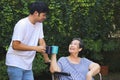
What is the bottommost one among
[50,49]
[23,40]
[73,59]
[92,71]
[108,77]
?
[108,77]

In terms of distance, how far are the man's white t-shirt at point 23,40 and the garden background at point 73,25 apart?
242 cm

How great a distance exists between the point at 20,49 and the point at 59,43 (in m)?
3.21

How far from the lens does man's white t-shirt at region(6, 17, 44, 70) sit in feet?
15.0

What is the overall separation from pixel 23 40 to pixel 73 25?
313cm

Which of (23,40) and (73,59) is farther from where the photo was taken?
(73,59)

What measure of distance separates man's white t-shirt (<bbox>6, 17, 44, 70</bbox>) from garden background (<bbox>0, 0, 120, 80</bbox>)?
242cm

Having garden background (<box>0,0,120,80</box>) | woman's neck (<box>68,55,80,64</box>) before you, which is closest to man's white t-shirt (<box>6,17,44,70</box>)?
woman's neck (<box>68,55,80,64</box>)

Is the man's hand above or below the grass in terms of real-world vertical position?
above

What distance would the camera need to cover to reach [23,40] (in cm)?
465

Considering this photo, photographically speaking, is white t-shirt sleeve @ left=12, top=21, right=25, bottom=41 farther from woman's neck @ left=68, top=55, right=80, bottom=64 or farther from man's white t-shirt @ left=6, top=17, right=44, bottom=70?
woman's neck @ left=68, top=55, right=80, bottom=64

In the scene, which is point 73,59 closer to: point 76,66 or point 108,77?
point 76,66

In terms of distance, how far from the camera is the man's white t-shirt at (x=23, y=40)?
4.58 m

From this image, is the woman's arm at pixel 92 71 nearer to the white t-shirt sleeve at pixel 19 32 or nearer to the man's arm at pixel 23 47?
the man's arm at pixel 23 47

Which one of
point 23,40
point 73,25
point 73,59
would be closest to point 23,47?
point 23,40
